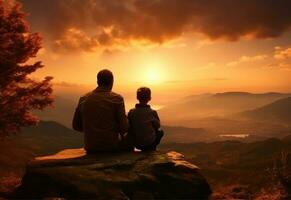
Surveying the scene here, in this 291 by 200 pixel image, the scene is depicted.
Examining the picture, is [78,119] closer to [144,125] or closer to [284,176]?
[144,125]

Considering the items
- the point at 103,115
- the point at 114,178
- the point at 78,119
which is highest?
the point at 103,115

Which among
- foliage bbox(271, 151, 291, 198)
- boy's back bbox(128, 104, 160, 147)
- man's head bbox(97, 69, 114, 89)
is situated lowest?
foliage bbox(271, 151, 291, 198)

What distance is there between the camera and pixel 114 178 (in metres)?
8.99

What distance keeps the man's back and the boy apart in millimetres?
1117

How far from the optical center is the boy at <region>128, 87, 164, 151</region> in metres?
11.3

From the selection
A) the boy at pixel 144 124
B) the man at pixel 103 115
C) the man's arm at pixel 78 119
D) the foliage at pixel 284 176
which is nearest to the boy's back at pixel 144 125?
the boy at pixel 144 124

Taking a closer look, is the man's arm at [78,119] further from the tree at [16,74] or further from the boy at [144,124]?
the tree at [16,74]

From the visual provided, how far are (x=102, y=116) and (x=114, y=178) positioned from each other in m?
1.98

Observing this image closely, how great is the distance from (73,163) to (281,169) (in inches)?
442

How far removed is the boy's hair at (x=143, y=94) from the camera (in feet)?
37.9

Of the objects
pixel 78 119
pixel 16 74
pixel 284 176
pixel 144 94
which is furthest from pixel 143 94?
pixel 16 74

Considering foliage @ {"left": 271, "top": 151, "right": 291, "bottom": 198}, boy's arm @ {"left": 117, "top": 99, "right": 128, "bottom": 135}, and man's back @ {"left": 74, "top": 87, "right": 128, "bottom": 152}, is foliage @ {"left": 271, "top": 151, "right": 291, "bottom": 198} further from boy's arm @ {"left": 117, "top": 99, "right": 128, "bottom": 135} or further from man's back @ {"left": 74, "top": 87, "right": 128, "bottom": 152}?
man's back @ {"left": 74, "top": 87, "right": 128, "bottom": 152}

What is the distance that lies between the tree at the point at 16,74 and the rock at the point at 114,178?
39.6ft

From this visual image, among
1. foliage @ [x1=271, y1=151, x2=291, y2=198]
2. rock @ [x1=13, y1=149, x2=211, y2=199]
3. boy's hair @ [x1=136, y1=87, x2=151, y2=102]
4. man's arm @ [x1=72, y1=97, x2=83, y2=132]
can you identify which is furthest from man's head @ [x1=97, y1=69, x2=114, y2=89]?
foliage @ [x1=271, y1=151, x2=291, y2=198]
